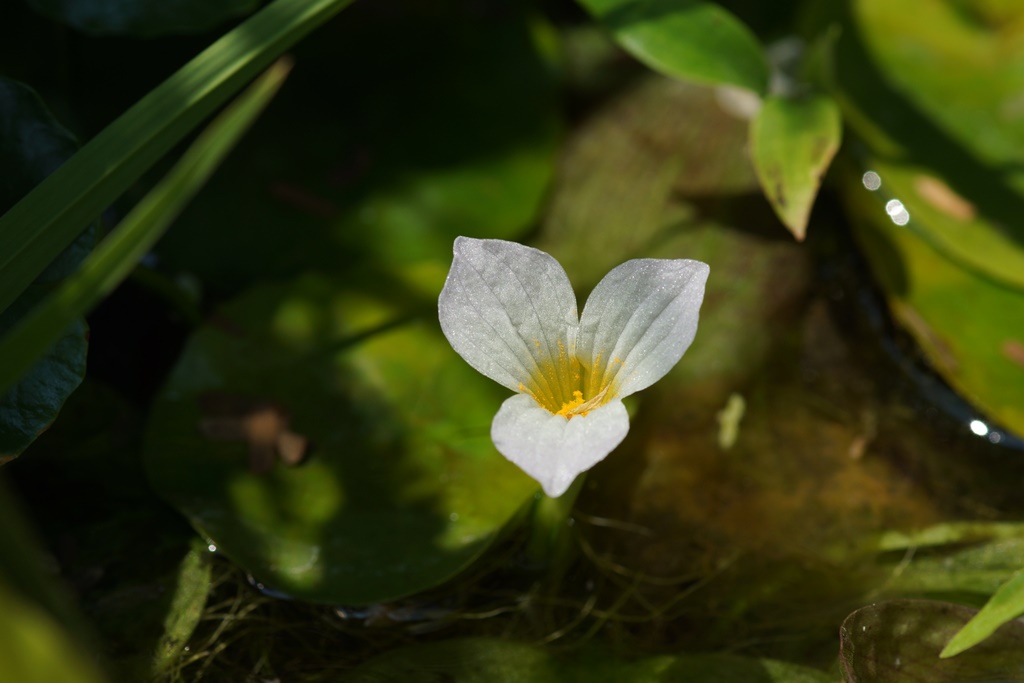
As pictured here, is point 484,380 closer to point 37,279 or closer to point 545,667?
point 545,667

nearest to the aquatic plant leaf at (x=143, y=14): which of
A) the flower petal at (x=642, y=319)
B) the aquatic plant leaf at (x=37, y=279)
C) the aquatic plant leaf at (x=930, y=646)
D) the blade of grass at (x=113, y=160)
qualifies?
the aquatic plant leaf at (x=37, y=279)

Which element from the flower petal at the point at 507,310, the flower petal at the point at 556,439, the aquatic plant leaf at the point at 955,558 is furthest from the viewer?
the aquatic plant leaf at the point at 955,558

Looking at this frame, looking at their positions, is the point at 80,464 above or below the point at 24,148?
below

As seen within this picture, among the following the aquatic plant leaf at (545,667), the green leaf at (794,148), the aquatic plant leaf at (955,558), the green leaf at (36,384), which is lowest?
the aquatic plant leaf at (955,558)

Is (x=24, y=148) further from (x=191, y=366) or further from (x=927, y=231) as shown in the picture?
(x=927, y=231)

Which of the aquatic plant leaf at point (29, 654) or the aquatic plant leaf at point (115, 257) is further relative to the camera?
the aquatic plant leaf at point (115, 257)

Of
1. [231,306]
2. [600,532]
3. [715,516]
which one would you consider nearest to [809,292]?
[715,516]

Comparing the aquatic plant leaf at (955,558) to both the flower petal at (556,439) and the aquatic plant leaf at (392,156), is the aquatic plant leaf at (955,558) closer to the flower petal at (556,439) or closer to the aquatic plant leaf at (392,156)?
the flower petal at (556,439)

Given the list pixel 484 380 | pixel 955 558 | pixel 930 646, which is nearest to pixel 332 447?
pixel 484 380
